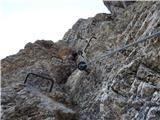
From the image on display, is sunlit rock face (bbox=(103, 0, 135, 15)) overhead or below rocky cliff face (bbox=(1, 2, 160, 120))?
overhead

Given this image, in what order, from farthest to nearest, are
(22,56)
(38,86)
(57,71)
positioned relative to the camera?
(22,56) → (57,71) → (38,86)

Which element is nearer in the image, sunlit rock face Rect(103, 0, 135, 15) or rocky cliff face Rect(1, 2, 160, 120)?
rocky cliff face Rect(1, 2, 160, 120)

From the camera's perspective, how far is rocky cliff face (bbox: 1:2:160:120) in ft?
39.5

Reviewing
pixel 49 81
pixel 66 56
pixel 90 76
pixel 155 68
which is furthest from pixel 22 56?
pixel 155 68

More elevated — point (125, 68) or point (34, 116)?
point (125, 68)

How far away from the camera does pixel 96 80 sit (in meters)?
16.1

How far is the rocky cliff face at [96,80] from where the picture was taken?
12.0 metres

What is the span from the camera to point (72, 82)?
1859cm

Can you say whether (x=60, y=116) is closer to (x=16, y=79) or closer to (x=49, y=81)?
(x=49, y=81)

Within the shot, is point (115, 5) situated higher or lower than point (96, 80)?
higher

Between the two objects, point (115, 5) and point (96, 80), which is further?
point (115, 5)

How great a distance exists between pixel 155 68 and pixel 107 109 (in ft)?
7.91

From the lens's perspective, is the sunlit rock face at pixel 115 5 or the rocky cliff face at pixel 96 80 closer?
the rocky cliff face at pixel 96 80

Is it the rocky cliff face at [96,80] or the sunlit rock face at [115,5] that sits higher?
the sunlit rock face at [115,5]
